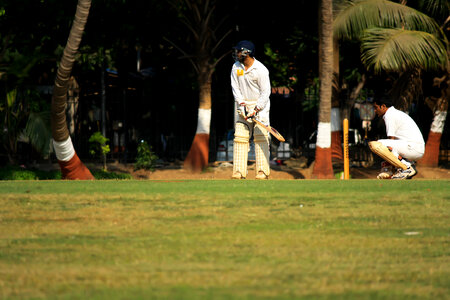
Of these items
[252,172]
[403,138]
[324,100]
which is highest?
[324,100]

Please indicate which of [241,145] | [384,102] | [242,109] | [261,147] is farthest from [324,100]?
[242,109]

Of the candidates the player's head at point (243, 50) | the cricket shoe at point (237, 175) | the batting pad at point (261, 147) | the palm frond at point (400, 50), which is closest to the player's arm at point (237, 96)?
the player's head at point (243, 50)

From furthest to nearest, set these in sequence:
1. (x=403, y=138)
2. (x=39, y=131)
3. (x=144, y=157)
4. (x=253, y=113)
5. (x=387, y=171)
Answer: (x=144, y=157) → (x=39, y=131) → (x=387, y=171) → (x=403, y=138) → (x=253, y=113)

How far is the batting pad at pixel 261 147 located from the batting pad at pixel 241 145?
0.13m

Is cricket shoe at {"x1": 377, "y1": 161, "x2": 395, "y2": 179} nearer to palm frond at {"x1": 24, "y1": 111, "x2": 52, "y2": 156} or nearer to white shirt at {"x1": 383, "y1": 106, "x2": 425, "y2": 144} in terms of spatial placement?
white shirt at {"x1": 383, "y1": 106, "x2": 425, "y2": 144}

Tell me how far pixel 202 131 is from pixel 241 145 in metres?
8.35

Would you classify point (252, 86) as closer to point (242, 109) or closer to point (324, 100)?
point (242, 109)

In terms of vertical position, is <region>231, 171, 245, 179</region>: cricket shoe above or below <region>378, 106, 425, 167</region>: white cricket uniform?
below

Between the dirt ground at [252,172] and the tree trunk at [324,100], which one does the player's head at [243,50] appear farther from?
the dirt ground at [252,172]

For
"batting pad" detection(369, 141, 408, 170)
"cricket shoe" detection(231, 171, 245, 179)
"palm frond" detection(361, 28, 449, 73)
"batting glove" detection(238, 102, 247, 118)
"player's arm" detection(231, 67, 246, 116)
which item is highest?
"palm frond" detection(361, 28, 449, 73)

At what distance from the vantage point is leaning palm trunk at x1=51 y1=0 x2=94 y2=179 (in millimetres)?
13383

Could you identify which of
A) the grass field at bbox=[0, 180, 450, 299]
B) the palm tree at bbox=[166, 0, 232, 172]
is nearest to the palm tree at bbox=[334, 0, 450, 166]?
the palm tree at bbox=[166, 0, 232, 172]

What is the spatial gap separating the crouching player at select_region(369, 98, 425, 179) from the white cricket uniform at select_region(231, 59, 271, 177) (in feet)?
5.65

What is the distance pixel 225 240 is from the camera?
568cm
